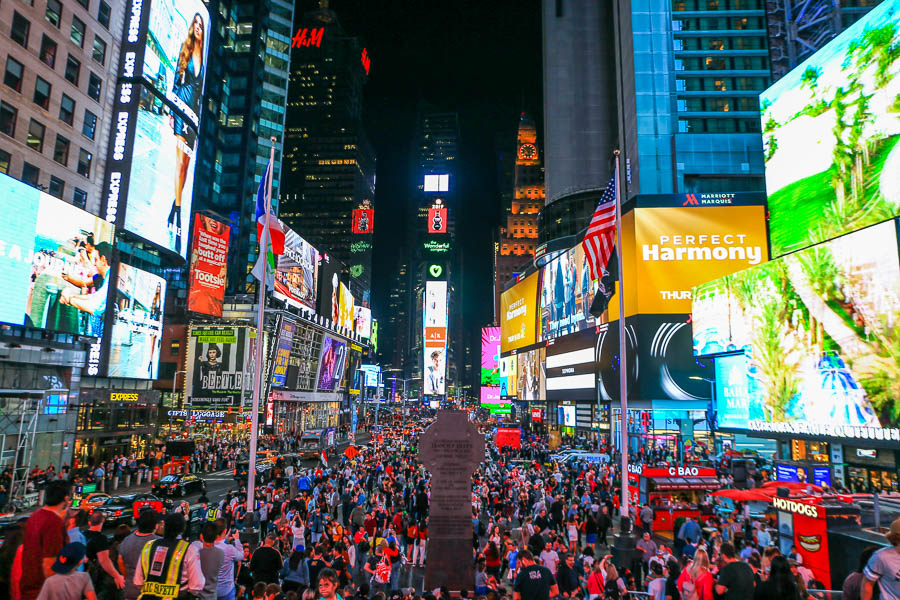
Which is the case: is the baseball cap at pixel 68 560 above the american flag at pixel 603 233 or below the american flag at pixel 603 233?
below

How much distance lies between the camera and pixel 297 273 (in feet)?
213

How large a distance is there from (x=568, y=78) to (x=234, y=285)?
71.6 m

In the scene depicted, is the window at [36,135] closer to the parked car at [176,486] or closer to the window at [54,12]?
the window at [54,12]

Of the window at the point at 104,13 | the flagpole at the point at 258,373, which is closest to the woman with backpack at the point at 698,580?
the flagpole at the point at 258,373

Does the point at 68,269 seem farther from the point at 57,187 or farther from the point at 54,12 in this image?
the point at 54,12

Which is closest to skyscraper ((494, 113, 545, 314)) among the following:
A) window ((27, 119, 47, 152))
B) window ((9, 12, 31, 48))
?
window ((27, 119, 47, 152))

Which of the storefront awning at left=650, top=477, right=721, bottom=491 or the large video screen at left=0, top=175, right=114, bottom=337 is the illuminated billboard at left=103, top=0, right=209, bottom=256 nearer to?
the large video screen at left=0, top=175, right=114, bottom=337

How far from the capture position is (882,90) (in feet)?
89.2

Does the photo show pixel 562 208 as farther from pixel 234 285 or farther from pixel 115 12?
pixel 115 12

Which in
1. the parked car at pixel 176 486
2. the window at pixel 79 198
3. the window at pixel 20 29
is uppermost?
the window at pixel 20 29

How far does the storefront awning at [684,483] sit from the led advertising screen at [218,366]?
4052 cm

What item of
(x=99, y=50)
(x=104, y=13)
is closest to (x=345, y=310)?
(x=99, y=50)

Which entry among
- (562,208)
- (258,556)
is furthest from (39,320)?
(562,208)

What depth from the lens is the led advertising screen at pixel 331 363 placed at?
82500 millimetres
